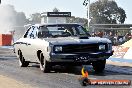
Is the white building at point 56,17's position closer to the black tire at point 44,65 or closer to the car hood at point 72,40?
the black tire at point 44,65

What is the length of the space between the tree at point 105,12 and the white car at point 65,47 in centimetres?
8964

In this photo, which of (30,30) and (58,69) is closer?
(58,69)

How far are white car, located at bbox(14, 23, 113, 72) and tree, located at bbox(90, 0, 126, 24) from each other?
89.6 m

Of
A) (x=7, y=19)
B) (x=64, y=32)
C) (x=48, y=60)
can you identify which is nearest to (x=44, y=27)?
(x=64, y=32)

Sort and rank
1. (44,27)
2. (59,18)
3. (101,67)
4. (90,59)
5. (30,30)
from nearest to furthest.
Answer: (90,59)
(101,67)
(44,27)
(30,30)
(59,18)

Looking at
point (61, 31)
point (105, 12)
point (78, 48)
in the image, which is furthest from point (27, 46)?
point (105, 12)

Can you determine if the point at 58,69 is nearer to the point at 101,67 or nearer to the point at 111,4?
the point at 101,67

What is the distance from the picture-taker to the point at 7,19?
107562mm

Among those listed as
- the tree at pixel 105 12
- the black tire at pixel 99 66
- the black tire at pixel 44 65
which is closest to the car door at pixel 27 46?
the black tire at pixel 44 65

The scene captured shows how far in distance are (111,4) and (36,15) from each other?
129ft

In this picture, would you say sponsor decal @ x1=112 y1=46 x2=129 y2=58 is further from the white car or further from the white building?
the white building

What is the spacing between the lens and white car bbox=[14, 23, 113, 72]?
10898 mm

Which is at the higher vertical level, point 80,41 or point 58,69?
point 80,41

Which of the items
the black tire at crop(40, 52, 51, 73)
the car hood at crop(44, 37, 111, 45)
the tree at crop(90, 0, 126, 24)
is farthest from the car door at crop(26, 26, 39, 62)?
the tree at crop(90, 0, 126, 24)
